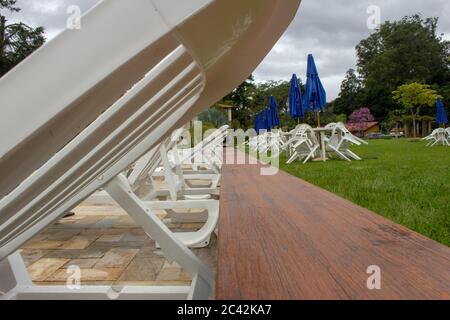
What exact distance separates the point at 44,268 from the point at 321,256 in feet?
6.67

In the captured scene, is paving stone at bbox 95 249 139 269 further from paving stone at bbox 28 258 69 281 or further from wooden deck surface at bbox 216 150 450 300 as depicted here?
wooden deck surface at bbox 216 150 450 300

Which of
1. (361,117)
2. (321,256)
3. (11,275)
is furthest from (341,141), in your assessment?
(361,117)

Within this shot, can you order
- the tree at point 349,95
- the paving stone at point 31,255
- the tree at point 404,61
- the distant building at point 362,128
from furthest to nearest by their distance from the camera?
the tree at point 349,95 → the distant building at point 362,128 → the tree at point 404,61 → the paving stone at point 31,255

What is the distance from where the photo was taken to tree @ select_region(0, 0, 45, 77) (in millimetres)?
29391

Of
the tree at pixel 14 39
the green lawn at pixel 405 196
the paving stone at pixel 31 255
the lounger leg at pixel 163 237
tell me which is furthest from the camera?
the tree at pixel 14 39

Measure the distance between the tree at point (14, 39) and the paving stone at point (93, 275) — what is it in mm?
30204

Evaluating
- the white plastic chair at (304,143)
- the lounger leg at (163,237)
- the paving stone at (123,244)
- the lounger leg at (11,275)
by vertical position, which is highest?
the white plastic chair at (304,143)

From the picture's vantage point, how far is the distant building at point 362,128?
4841 centimetres

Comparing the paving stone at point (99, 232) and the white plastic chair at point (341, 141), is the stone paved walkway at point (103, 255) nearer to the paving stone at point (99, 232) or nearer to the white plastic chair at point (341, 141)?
the paving stone at point (99, 232)

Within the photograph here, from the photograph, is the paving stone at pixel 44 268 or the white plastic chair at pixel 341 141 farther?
the white plastic chair at pixel 341 141

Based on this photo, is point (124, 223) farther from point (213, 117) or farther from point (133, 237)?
point (213, 117)

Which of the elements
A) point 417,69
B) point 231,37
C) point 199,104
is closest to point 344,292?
point 231,37

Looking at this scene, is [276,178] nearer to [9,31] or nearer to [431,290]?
[431,290]

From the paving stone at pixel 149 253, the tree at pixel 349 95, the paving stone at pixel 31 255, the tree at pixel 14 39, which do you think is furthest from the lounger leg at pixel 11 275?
the tree at pixel 349 95
